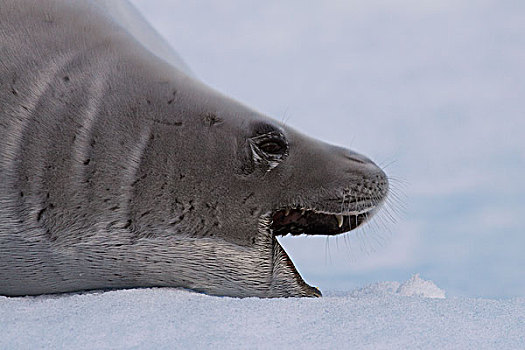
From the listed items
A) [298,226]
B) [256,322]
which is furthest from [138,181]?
[256,322]

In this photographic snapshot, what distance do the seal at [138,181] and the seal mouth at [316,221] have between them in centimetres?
2

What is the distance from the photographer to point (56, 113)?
10.5 ft

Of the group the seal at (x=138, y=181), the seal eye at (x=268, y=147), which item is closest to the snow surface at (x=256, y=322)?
the seal at (x=138, y=181)

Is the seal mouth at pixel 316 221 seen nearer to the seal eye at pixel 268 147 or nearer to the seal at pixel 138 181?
the seal at pixel 138 181

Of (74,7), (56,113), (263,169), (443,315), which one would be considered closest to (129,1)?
(74,7)

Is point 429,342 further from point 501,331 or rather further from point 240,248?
point 240,248

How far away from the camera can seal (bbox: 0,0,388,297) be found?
10.3 feet

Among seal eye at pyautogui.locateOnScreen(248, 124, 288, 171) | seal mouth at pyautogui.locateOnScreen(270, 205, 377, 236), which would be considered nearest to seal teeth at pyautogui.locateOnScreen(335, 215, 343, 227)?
seal mouth at pyautogui.locateOnScreen(270, 205, 377, 236)

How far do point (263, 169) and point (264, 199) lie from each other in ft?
0.45

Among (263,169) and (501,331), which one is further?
(263,169)

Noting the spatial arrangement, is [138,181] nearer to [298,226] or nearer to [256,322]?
[298,226]

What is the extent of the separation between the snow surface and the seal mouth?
57 cm

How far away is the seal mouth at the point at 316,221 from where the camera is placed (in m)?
3.34

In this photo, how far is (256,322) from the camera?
2467mm
